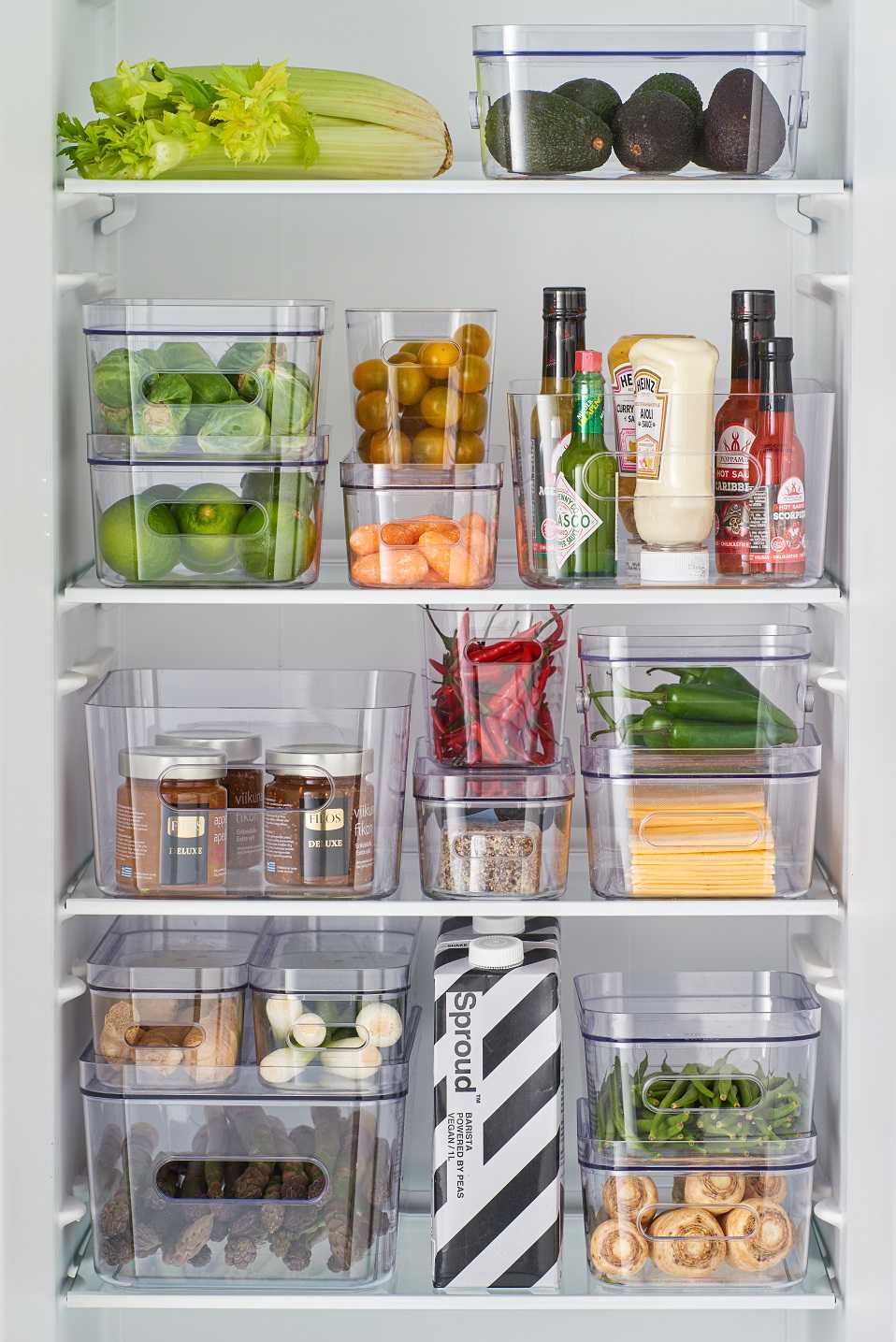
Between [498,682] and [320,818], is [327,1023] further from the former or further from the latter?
[498,682]

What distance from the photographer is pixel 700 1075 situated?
1714 mm

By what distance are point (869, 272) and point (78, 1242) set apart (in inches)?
58.2

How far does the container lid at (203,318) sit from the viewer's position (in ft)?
5.31

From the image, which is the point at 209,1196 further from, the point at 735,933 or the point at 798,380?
the point at 798,380

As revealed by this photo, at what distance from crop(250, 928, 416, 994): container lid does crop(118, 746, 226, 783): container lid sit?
0.25 metres

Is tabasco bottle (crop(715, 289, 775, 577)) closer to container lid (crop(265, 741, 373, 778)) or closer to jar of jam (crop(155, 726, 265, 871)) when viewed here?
container lid (crop(265, 741, 373, 778))

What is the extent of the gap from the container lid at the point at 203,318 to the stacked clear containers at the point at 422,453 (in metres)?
0.10

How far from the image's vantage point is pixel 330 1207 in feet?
5.66

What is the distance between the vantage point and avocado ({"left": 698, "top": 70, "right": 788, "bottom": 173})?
1617 mm

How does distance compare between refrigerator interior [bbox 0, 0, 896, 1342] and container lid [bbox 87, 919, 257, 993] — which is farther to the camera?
container lid [bbox 87, 919, 257, 993]

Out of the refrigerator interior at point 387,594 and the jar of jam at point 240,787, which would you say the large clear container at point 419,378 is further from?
the jar of jam at point 240,787

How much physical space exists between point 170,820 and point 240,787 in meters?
0.09

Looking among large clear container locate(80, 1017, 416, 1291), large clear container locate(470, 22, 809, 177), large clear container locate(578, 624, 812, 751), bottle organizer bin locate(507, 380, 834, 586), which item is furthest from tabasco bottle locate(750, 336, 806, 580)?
large clear container locate(80, 1017, 416, 1291)

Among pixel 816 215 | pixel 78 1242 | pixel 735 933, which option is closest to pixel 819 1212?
pixel 735 933
